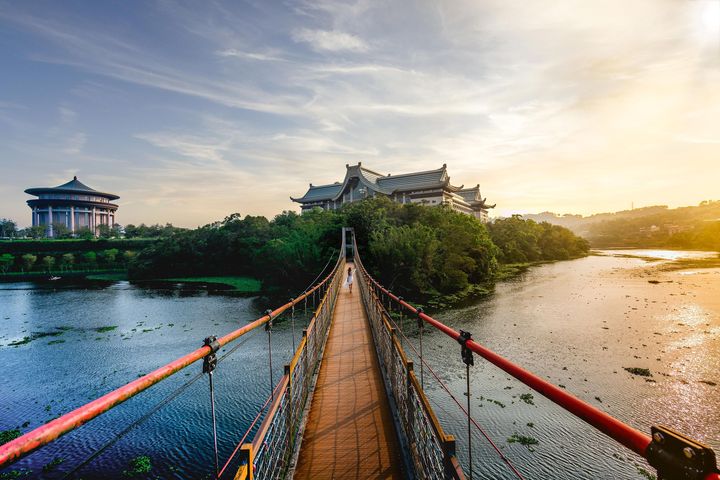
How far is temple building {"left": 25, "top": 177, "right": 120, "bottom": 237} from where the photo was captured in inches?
2050

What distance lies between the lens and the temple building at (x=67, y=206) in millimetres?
52062

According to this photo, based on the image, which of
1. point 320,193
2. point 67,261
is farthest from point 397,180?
point 67,261

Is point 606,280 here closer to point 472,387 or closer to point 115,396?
point 472,387

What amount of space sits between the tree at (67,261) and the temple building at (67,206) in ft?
58.5

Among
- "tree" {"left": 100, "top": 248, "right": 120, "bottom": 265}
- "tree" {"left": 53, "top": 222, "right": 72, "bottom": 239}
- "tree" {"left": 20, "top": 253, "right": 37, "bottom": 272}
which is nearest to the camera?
"tree" {"left": 20, "top": 253, "right": 37, "bottom": 272}

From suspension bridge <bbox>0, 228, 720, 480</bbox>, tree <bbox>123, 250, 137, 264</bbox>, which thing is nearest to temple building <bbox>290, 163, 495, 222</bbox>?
tree <bbox>123, 250, 137, 264</bbox>

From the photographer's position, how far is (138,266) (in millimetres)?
31625

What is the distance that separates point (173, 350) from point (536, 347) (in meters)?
11.0

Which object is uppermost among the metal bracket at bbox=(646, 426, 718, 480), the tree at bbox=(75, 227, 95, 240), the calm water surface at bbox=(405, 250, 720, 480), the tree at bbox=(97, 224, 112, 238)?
the tree at bbox=(97, 224, 112, 238)

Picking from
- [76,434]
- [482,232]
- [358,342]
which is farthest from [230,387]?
[482,232]

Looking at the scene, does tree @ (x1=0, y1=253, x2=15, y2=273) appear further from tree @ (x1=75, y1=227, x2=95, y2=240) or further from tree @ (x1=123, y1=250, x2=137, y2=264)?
tree @ (x1=123, y1=250, x2=137, y2=264)

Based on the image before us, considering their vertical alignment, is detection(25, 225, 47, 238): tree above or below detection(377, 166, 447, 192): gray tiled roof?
below

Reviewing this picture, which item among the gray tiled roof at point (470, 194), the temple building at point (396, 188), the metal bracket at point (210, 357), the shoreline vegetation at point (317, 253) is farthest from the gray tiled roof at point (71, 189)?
the metal bracket at point (210, 357)

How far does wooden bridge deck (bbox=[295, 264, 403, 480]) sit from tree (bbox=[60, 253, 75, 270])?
41992mm
